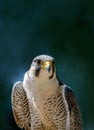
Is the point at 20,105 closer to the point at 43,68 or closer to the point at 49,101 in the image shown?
the point at 49,101

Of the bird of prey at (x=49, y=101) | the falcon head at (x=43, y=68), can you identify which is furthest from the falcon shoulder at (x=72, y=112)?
the falcon head at (x=43, y=68)

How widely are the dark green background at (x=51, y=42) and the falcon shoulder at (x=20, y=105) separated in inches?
10.0

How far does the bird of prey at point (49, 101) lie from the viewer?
1653mm

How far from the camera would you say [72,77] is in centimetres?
217

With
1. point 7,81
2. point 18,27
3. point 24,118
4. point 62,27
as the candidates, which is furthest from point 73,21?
point 24,118

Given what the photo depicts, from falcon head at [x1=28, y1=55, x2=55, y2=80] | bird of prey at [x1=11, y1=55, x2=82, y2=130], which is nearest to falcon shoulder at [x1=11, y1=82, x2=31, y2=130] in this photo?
bird of prey at [x1=11, y1=55, x2=82, y2=130]

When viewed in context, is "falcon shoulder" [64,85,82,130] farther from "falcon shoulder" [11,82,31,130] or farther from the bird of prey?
"falcon shoulder" [11,82,31,130]

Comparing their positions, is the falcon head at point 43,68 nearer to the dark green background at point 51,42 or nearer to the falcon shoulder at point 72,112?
the falcon shoulder at point 72,112

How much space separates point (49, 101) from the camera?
172 centimetres

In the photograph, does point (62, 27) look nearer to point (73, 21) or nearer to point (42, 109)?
point (73, 21)

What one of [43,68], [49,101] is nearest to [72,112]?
[49,101]

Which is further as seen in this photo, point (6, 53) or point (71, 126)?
point (6, 53)

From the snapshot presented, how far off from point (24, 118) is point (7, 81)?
0.99ft

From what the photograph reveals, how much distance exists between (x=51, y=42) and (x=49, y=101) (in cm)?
55
